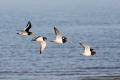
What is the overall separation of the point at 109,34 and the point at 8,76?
1134 inches

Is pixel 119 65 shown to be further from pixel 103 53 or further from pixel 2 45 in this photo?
pixel 2 45

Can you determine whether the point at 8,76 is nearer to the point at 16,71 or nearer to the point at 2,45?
the point at 16,71

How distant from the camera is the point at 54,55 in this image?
48.7 meters

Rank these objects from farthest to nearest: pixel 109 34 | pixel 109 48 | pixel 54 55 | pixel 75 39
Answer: pixel 109 34
pixel 75 39
pixel 109 48
pixel 54 55

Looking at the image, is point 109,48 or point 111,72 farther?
point 109,48

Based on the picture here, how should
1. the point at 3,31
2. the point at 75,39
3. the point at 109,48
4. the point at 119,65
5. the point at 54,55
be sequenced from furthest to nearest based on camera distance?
the point at 3,31 < the point at 75,39 < the point at 109,48 < the point at 54,55 < the point at 119,65

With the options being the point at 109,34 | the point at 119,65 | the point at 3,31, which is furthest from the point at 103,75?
the point at 3,31

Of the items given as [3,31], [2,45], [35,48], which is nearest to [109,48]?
[35,48]

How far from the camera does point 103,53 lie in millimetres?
49312

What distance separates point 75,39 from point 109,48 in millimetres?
9673

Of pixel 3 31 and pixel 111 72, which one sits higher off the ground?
pixel 3 31

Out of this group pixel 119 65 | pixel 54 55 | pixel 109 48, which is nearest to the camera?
pixel 119 65

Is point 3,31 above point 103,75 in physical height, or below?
above

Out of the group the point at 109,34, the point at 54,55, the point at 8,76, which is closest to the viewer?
the point at 8,76
